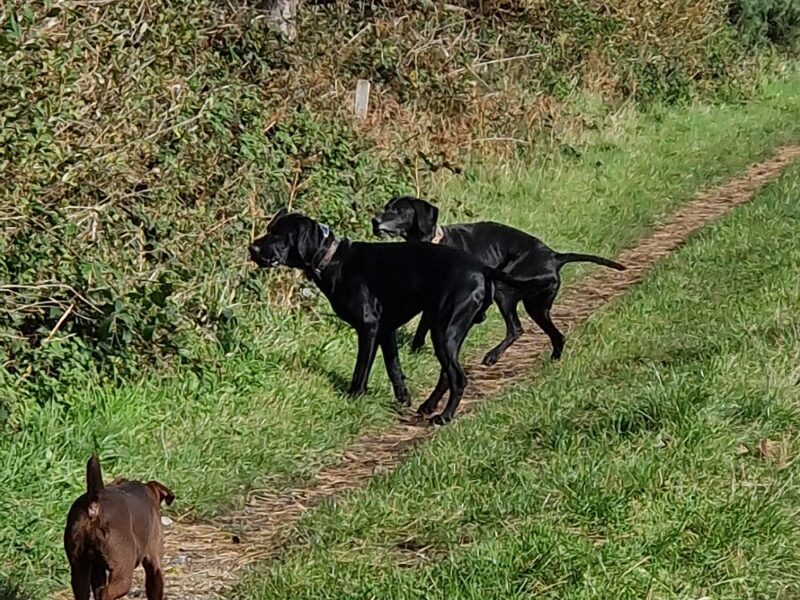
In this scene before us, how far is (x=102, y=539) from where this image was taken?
3.81m

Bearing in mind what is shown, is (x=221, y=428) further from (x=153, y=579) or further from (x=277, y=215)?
(x=153, y=579)

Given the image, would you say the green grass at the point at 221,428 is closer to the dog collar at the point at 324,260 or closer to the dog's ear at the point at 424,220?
the dog collar at the point at 324,260

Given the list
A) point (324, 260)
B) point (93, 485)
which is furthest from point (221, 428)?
point (93, 485)

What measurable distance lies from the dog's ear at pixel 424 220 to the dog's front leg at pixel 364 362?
1206mm

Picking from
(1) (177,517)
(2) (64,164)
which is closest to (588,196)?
(2) (64,164)

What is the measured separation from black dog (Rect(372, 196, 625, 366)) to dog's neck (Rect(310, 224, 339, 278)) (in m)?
0.88

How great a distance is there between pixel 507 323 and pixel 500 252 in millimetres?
496

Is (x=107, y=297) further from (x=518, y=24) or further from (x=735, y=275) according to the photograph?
(x=518, y=24)

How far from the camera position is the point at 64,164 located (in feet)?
22.1

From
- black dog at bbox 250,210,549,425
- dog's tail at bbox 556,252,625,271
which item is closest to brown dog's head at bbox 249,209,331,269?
black dog at bbox 250,210,549,425

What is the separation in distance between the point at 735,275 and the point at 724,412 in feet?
11.1

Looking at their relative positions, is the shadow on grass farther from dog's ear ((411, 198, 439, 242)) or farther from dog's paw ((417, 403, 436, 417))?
dog's ear ((411, 198, 439, 242))

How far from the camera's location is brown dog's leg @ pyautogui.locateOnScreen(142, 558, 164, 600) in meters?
4.26

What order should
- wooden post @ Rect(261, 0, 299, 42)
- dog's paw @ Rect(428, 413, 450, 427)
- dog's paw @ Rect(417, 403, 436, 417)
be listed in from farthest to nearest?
wooden post @ Rect(261, 0, 299, 42), dog's paw @ Rect(417, 403, 436, 417), dog's paw @ Rect(428, 413, 450, 427)
